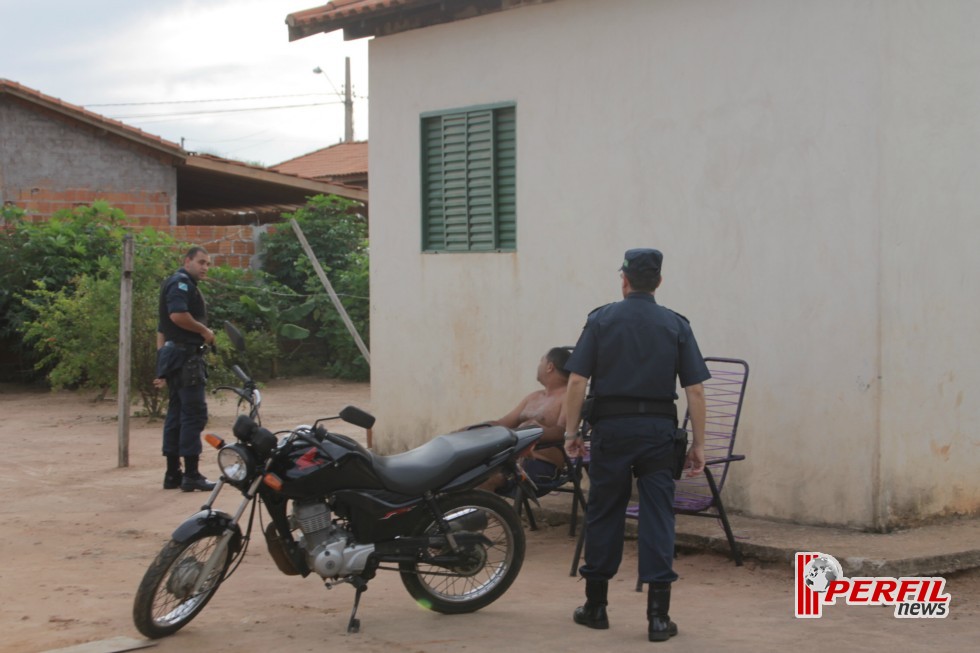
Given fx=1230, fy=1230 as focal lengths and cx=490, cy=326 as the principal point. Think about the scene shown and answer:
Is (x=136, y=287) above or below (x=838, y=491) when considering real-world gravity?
above

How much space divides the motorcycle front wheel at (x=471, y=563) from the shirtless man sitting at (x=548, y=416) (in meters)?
1.46

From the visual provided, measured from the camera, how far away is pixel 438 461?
607cm

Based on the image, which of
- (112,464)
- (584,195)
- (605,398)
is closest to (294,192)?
(112,464)

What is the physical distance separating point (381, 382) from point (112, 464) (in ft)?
8.80

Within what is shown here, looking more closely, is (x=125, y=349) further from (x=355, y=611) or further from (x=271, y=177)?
(x=271, y=177)

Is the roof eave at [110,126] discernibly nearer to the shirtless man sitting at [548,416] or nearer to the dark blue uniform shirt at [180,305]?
the dark blue uniform shirt at [180,305]

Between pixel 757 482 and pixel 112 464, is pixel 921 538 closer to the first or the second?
pixel 757 482

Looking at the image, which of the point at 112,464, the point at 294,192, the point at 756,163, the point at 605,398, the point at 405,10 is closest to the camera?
the point at 605,398

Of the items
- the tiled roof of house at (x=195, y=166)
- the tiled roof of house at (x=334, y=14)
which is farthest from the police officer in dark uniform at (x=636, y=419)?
the tiled roof of house at (x=195, y=166)

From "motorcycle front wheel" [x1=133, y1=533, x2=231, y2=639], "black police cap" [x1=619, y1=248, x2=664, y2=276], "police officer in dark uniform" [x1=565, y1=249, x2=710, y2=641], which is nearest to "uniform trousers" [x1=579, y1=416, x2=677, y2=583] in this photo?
"police officer in dark uniform" [x1=565, y1=249, x2=710, y2=641]

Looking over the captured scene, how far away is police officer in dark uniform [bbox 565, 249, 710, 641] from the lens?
5688mm

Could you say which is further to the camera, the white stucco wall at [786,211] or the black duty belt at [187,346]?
the black duty belt at [187,346]

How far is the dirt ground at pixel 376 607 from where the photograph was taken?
5.61m

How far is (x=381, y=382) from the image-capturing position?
10.5 metres
